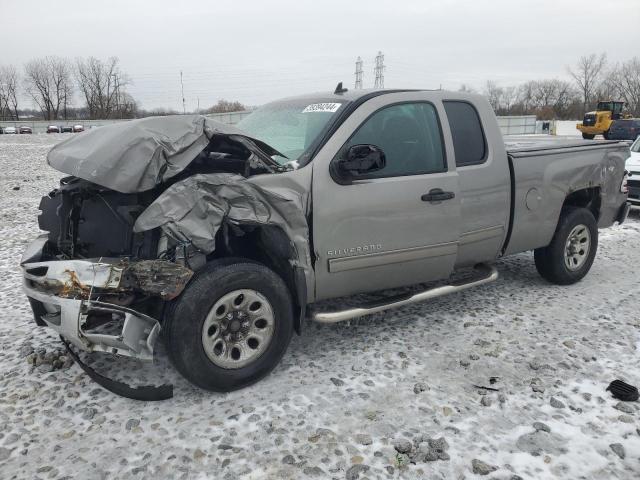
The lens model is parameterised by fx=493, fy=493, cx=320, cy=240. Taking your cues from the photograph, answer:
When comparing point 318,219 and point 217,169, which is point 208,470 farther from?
point 217,169

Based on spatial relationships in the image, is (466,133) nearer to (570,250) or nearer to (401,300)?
(401,300)

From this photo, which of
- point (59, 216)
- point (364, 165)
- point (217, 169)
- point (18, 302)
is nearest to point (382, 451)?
point (364, 165)

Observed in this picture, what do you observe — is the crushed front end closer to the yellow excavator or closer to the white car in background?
the white car in background

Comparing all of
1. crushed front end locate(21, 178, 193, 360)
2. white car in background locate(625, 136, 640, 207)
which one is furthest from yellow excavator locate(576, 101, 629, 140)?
crushed front end locate(21, 178, 193, 360)

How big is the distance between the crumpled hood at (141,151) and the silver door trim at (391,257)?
0.92 m

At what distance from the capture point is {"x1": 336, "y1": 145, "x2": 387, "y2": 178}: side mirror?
3.32 metres

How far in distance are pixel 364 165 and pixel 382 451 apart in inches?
69.8

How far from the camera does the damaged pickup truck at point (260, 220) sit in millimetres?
2871

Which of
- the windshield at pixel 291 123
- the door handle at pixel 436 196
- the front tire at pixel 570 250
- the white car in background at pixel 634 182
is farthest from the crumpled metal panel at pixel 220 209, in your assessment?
the white car in background at pixel 634 182

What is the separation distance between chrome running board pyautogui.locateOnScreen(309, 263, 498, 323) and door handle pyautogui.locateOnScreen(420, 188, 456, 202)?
744mm

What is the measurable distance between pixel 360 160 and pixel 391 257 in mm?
821

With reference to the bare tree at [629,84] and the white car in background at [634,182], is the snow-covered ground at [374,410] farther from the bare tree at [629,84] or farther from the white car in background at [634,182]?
the bare tree at [629,84]

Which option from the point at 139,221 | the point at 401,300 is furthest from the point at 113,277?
the point at 401,300

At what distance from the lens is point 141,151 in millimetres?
2979
